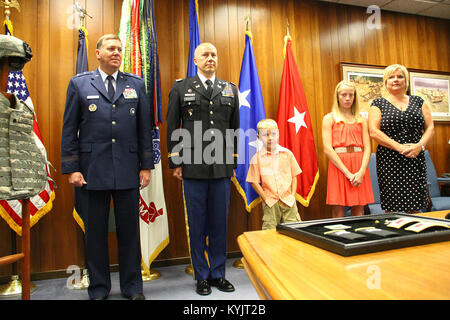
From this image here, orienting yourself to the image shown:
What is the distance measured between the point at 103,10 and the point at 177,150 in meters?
1.73

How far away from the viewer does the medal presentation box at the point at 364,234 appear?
0.60m

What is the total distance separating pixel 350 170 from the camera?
2.44m

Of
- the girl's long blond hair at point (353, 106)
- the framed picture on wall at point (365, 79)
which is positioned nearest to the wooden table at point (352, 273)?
the girl's long blond hair at point (353, 106)

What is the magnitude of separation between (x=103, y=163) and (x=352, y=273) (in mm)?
1695

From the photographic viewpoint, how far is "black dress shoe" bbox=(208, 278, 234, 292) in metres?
2.01

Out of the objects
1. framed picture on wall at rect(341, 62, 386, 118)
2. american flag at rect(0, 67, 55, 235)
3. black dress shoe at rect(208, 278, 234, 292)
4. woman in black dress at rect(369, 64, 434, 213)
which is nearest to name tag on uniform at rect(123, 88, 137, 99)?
american flag at rect(0, 67, 55, 235)

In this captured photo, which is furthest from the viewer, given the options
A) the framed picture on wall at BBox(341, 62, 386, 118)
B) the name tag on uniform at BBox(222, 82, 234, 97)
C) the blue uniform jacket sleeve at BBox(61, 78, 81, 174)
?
the framed picture on wall at BBox(341, 62, 386, 118)

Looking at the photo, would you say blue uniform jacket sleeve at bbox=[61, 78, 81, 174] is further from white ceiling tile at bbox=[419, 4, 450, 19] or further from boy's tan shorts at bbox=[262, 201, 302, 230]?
white ceiling tile at bbox=[419, 4, 450, 19]

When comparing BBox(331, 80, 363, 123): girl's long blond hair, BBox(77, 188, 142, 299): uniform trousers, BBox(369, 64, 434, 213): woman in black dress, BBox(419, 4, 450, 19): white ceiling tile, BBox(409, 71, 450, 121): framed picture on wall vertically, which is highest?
BBox(419, 4, 450, 19): white ceiling tile

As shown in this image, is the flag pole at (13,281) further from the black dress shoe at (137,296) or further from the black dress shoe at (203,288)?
the black dress shoe at (203,288)

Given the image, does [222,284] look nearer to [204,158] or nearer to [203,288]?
[203,288]

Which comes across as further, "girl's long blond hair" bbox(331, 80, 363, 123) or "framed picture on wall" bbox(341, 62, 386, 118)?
"framed picture on wall" bbox(341, 62, 386, 118)

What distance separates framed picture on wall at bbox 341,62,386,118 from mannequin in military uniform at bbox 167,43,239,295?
2180 mm

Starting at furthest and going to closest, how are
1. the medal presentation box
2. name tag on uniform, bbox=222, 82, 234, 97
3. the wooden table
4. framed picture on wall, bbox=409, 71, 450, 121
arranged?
framed picture on wall, bbox=409, 71, 450, 121, name tag on uniform, bbox=222, 82, 234, 97, the medal presentation box, the wooden table
